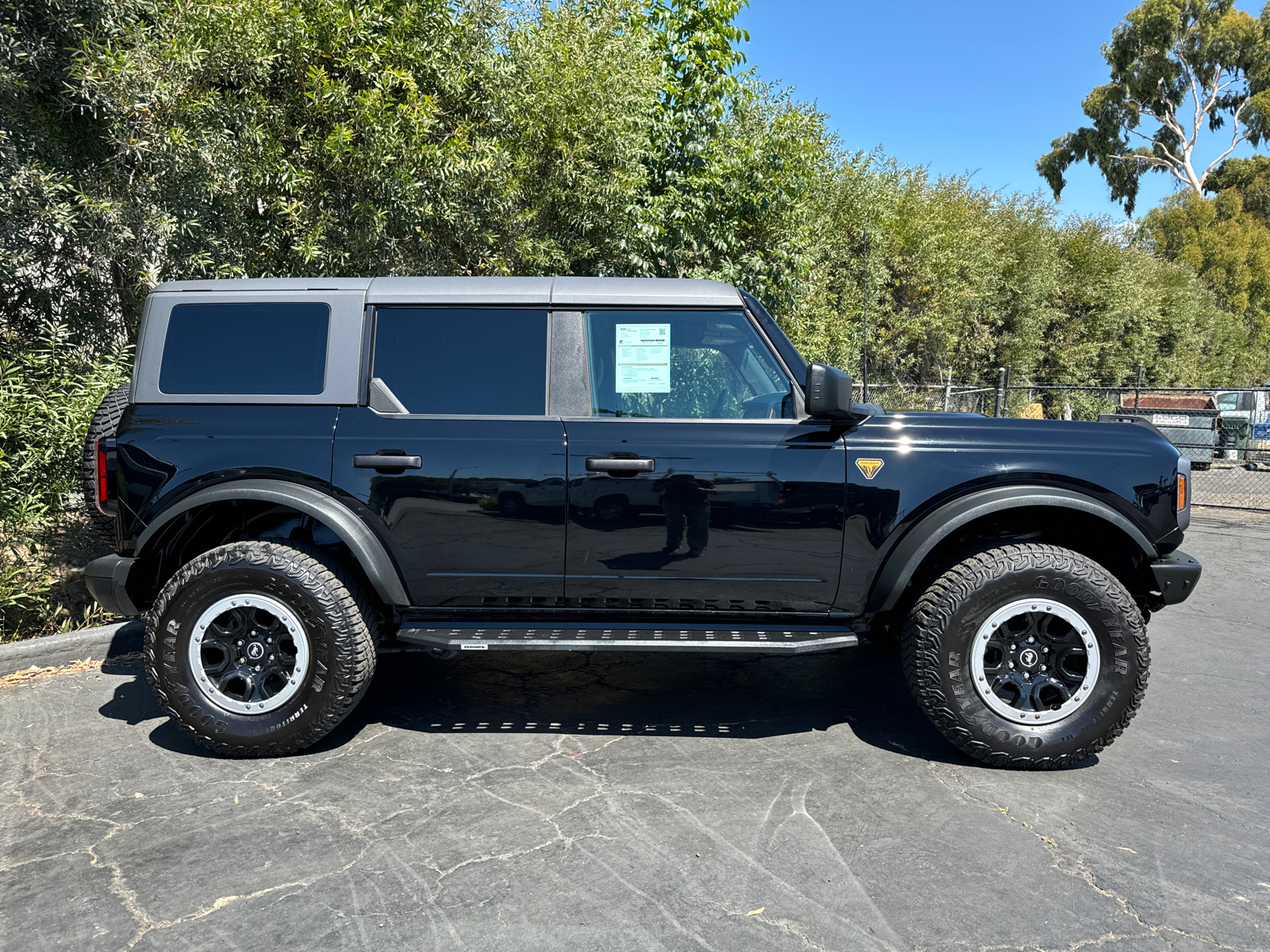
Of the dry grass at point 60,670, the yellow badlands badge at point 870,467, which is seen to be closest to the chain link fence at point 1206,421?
the yellow badlands badge at point 870,467

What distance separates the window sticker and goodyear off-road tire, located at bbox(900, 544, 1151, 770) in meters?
1.50

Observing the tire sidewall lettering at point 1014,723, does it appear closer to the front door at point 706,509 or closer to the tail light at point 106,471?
the front door at point 706,509

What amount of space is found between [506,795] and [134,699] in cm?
233

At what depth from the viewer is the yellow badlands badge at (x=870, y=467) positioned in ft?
12.0

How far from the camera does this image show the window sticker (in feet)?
12.7

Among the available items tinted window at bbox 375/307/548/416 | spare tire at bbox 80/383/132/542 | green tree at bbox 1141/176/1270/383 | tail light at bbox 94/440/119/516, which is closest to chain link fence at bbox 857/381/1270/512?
tinted window at bbox 375/307/548/416

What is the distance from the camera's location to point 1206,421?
648 inches

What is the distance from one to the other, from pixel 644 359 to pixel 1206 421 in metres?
16.6

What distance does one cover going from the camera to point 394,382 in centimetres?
386

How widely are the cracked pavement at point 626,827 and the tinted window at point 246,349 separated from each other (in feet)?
5.41

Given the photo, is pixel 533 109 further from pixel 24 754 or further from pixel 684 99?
pixel 24 754

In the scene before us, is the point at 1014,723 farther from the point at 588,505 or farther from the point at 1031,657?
the point at 588,505

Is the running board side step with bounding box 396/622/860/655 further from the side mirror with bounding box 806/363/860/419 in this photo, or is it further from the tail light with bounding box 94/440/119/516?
the tail light with bounding box 94/440/119/516

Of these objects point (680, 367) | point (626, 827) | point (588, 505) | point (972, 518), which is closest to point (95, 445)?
point (588, 505)
